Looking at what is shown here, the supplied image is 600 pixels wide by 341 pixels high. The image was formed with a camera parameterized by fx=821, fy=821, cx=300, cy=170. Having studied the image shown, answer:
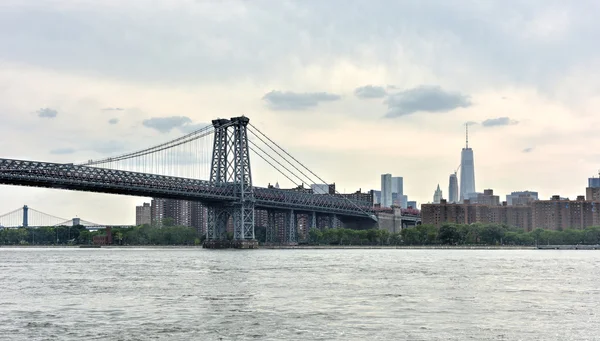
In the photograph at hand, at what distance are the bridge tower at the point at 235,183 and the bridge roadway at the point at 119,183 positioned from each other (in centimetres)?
162

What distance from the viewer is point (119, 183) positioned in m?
111

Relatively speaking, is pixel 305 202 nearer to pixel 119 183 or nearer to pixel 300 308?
pixel 119 183

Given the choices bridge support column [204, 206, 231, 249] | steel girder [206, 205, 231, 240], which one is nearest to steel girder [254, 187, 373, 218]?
steel girder [206, 205, 231, 240]

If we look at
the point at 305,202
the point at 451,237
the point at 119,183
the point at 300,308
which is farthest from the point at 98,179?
the point at 451,237

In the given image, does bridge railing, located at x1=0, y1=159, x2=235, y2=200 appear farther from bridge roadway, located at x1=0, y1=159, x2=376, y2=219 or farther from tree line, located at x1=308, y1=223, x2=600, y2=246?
tree line, located at x1=308, y1=223, x2=600, y2=246

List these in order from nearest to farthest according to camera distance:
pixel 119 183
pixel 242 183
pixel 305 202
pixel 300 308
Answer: pixel 300 308 < pixel 119 183 < pixel 242 183 < pixel 305 202

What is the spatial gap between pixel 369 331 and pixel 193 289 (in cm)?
1949

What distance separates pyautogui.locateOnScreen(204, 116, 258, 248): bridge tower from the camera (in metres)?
130

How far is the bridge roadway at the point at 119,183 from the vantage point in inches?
3907

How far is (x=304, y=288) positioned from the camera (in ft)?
159

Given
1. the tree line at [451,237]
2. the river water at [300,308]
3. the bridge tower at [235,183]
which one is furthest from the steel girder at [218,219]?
the river water at [300,308]

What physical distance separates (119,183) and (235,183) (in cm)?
2314

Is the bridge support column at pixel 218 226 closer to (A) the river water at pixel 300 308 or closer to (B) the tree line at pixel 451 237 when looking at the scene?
(B) the tree line at pixel 451 237

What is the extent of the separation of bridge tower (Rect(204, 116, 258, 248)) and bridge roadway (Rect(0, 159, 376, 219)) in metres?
1.62
